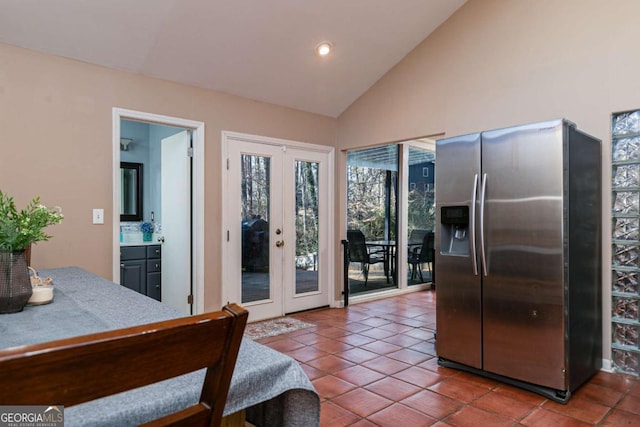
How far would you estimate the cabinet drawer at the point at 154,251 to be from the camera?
4.44 metres

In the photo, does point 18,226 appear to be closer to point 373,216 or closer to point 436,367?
point 436,367

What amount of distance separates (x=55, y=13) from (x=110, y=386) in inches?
121

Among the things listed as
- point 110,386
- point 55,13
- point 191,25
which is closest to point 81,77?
point 55,13

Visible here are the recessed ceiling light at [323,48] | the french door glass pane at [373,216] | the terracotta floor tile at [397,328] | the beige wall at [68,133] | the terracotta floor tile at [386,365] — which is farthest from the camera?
the french door glass pane at [373,216]

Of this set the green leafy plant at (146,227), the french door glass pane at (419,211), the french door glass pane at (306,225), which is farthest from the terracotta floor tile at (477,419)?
the green leafy plant at (146,227)

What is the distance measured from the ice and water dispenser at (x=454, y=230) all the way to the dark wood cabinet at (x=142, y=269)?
10.2ft

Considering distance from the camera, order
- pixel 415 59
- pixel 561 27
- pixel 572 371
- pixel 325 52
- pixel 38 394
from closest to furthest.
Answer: pixel 38 394 < pixel 572 371 < pixel 561 27 < pixel 325 52 < pixel 415 59

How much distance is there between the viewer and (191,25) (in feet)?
10.3

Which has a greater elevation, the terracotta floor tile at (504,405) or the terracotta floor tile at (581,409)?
the terracotta floor tile at (581,409)

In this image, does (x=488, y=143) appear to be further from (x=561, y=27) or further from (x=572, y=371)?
(x=572, y=371)

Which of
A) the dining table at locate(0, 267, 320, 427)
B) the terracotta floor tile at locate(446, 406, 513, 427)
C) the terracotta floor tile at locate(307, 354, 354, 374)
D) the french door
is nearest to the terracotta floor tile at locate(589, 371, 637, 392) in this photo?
the terracotta floor tile at locate(446, 406, 513, 427)

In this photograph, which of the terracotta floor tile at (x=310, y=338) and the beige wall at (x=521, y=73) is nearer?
the beige wall at (x=521, y=73)

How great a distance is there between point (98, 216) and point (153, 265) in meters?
1.35

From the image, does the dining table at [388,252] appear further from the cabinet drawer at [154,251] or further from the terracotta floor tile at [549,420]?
the terracotta floor tile at [549,420]
